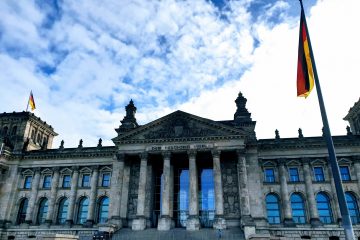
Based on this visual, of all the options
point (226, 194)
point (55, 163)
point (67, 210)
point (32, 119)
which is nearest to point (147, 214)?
point (226, 194)

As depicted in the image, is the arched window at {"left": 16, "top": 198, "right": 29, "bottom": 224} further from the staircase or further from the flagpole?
the flagpole

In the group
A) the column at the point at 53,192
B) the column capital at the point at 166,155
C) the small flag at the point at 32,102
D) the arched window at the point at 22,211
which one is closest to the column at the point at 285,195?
the column capital at the point at 166,155

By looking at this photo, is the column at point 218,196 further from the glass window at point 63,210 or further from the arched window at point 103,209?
the glass window at point 63,210

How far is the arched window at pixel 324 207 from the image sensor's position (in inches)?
1479

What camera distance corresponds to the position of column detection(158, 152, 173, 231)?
3475 cm

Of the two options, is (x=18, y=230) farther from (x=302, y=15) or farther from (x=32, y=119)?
(x=302, y=15)

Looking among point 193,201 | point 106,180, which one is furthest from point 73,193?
point 193,201

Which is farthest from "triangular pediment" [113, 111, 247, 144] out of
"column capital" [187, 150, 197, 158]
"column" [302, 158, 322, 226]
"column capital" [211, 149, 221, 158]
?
"column" [302, 158, 322, 226]

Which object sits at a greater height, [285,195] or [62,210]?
[285,195]

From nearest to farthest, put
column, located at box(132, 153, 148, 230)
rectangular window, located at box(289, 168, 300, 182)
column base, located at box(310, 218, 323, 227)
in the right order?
column, located at box(132, 153, 148, 230), column base, located at box(310, 218, 323, 227), rectangular window, located at box(289, 168, 300, 182)

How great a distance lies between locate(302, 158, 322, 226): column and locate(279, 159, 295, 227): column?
7.98 feet

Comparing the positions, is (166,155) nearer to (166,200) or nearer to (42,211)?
(166,200)

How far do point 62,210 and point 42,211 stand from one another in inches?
131

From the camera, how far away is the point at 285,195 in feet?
126
